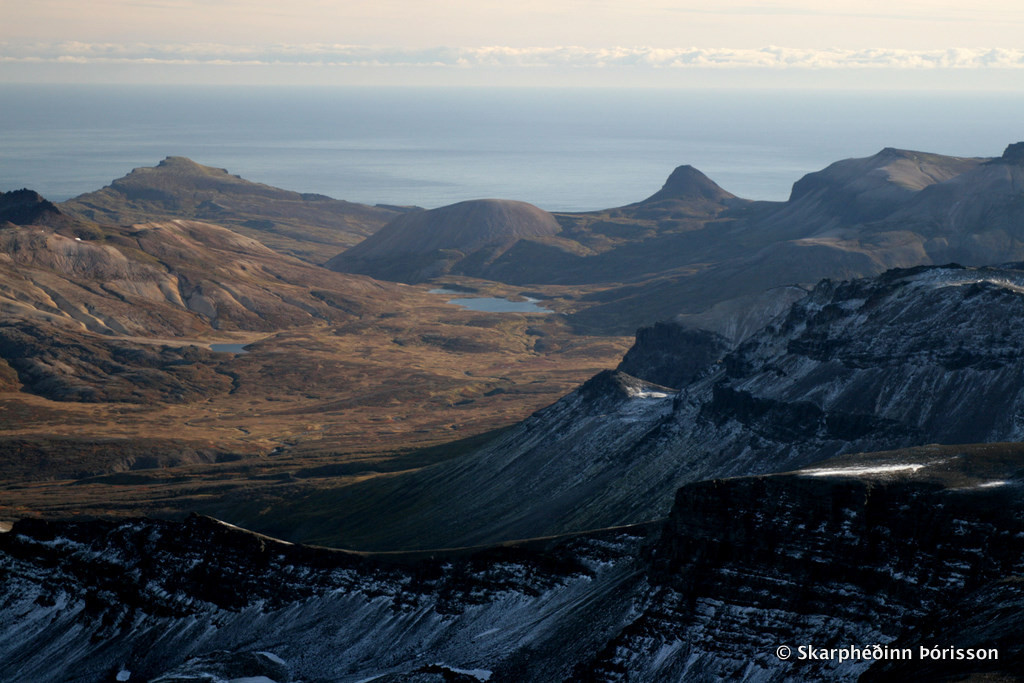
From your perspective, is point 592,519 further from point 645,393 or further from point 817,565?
point 817,565

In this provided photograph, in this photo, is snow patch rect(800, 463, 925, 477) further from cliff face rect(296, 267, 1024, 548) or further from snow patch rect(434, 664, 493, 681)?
cliff face rect(296, 267, 1024, 548)

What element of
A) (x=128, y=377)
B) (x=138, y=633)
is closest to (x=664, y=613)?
(x=138, y=633)

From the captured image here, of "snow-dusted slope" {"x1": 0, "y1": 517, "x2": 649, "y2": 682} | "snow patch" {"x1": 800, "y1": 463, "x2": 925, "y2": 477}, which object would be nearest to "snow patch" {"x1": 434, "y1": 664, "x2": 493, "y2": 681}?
"snow-dusted slope" {"x1": 0, "y1": 517, "x2": 649, "y2": 682}

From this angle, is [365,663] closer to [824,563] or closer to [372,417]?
[824,563]

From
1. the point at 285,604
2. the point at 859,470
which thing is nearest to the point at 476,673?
the point at 285,604

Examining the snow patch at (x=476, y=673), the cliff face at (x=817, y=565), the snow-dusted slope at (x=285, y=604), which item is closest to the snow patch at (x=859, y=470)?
the cliff face at (x=817, y=565)

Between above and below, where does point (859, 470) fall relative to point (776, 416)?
above

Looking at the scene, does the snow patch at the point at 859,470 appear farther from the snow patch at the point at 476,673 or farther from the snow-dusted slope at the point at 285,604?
the snow patch at the point at 476,673
